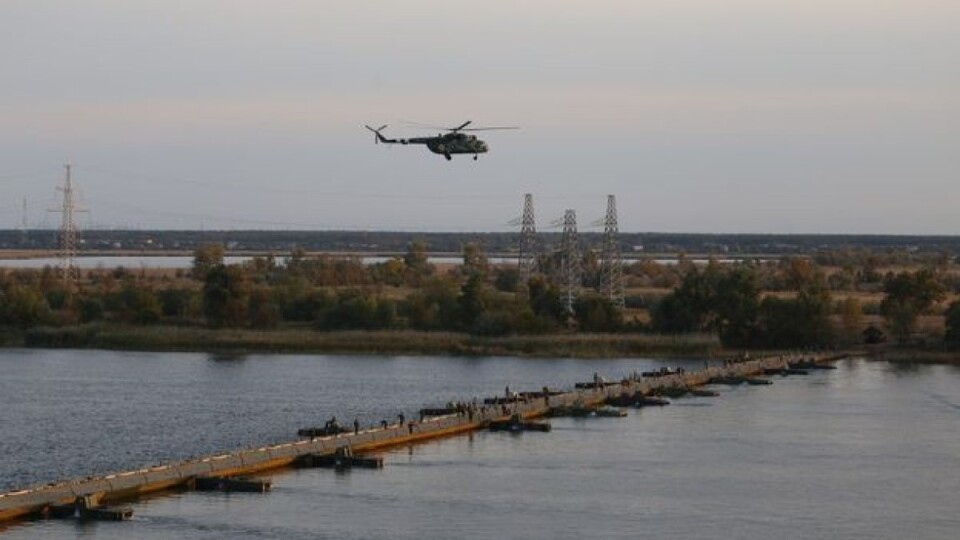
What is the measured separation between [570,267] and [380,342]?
16.9 meters

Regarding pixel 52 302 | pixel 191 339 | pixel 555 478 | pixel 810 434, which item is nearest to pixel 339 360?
pixel 191 339

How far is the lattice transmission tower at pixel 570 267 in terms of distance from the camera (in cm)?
10832

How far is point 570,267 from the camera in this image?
373 feet

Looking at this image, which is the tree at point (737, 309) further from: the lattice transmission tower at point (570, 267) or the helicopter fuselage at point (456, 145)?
the helicopter fuselage at point (456, 145)

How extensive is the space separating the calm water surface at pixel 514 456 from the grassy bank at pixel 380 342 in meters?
10.8

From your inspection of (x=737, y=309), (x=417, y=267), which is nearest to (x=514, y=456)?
(x=737, y=309)

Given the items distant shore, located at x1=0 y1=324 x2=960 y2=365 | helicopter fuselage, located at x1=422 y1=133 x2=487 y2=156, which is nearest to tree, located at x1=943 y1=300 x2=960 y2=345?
distant shore, located at x1=0 y1=324 x2=960 y2=365

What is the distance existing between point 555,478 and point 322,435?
924cm

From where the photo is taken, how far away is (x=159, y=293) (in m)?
113

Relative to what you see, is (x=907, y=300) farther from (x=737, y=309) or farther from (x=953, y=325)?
(x=737, y=309)

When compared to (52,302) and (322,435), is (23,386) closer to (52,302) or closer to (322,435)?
(322,435)

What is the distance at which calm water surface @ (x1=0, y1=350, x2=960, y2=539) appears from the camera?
4291 centimetres

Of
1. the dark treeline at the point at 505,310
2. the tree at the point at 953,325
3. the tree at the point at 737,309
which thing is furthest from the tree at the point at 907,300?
the tree at the point at 737,309

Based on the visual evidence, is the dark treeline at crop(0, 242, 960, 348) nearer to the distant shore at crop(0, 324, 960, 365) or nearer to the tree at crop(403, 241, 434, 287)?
the distant shore at crop(0, 324, 960, 365)
